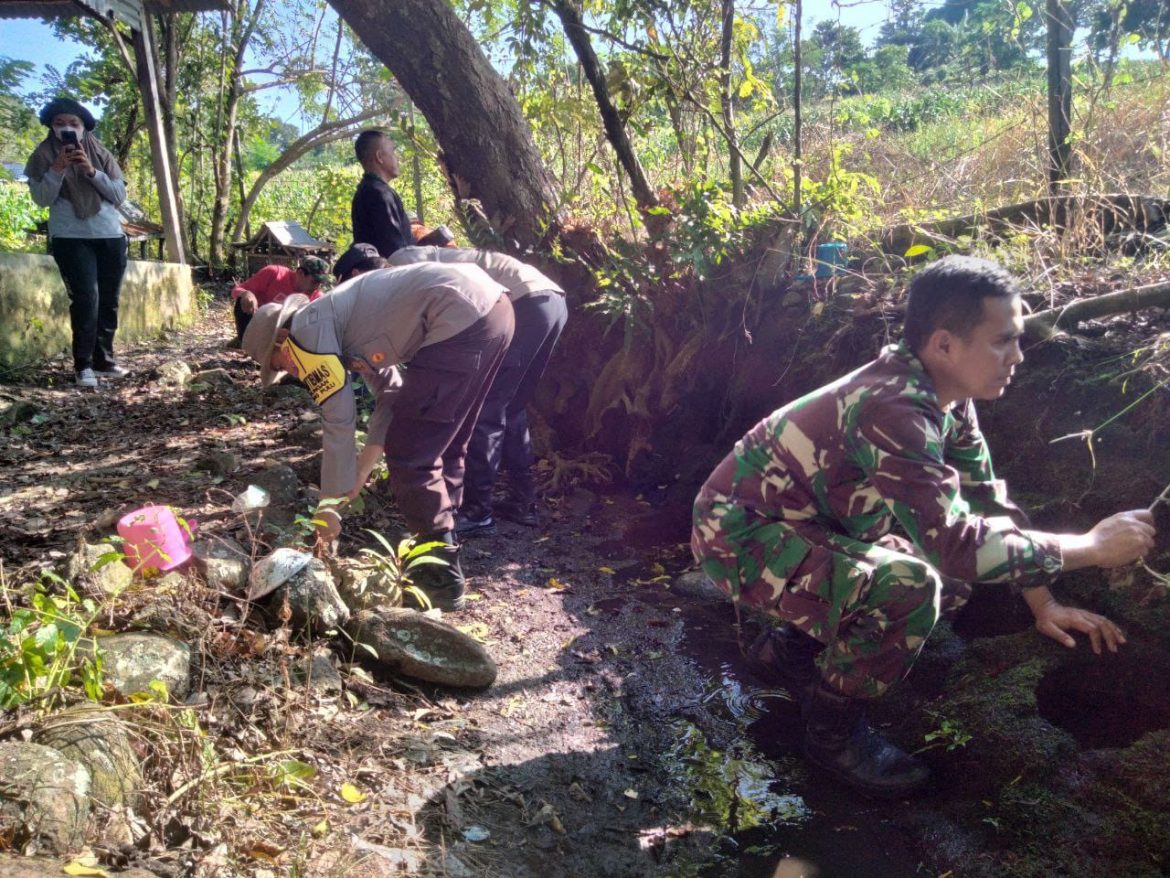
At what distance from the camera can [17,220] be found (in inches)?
468

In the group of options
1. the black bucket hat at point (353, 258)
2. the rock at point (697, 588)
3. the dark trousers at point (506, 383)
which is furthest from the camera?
the dark trousers at point (506, 383)

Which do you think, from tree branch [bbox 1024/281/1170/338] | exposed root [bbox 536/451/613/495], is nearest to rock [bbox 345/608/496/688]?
exposed root [bbox 536/451/613/495]

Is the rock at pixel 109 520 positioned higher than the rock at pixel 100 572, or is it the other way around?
the rock at pixel 100 572

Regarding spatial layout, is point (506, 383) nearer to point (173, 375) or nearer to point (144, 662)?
point (144, 662)

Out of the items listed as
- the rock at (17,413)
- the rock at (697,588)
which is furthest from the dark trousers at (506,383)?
the rock at (17,413)

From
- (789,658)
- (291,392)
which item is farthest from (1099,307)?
(291,392)

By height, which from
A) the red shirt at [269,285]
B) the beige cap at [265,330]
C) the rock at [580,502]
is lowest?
the rock at [580,502]

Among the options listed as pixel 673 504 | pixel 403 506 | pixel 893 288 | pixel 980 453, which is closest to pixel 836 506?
pixel 980 453

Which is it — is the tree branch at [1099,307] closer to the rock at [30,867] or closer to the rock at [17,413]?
the rock at [30,867]

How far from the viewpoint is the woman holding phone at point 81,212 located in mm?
5816

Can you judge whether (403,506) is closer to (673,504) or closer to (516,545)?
(516,545)

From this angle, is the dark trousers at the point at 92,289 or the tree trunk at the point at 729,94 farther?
the dark trousers at the point at 92,289

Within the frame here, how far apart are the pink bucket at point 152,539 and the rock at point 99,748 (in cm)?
78

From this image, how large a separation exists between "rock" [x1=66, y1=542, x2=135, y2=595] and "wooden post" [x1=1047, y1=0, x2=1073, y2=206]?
13.0ft
